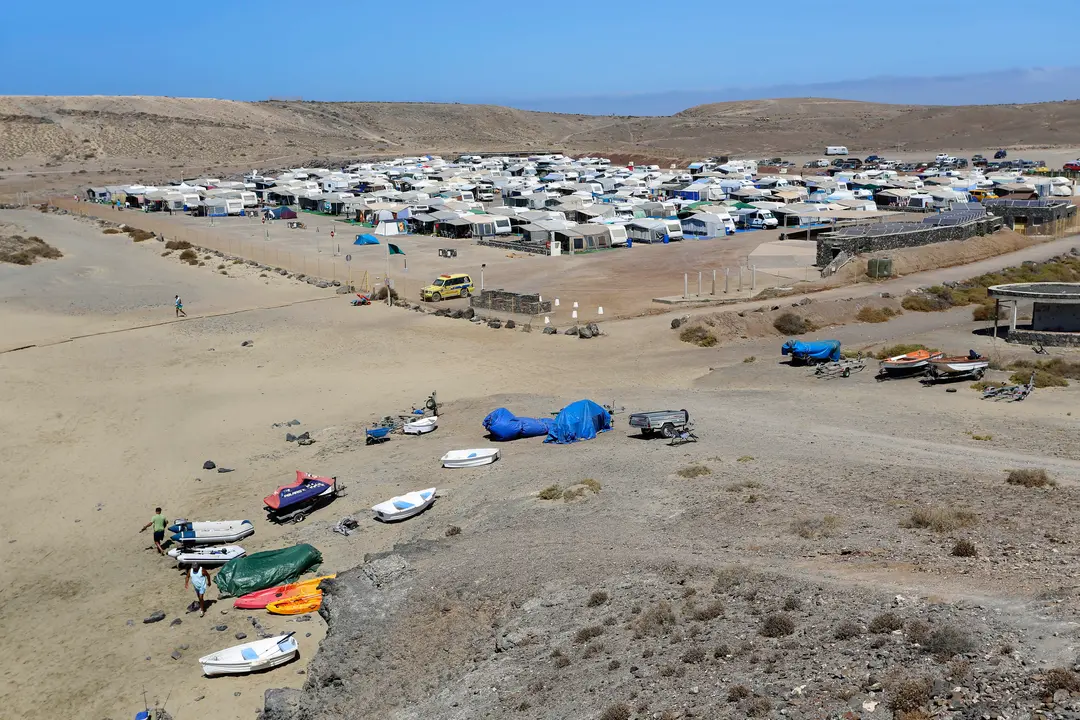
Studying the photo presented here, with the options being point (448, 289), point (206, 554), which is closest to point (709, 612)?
point (206, 554)

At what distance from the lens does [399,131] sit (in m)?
168

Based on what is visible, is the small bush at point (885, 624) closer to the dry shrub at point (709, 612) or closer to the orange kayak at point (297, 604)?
the dry shrub at point (709, 612)

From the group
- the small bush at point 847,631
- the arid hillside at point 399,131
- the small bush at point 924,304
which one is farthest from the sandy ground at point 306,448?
the arid hillside at point 399,131

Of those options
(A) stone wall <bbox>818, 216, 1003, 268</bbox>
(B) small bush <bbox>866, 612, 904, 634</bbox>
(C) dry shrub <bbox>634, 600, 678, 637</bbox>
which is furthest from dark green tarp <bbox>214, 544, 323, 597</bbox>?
(A) stone wall <bbox>818, 216, 1003, 268</bbox>

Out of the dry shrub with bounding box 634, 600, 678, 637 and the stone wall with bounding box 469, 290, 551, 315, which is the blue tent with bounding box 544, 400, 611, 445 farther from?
the stone wall with bounding box 469, 290, 551, 315

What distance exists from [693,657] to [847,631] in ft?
5.53

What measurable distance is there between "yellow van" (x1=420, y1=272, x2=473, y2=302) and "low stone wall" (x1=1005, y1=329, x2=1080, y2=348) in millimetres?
20711

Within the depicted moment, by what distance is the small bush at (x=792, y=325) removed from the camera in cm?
3319

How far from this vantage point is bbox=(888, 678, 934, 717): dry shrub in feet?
28.6

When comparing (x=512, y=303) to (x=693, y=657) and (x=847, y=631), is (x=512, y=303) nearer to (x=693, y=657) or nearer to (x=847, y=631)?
(x=693, y=657)

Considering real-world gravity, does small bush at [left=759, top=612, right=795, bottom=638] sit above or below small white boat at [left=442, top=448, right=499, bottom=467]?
above

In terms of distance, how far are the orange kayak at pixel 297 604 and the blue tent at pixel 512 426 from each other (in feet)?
24.9

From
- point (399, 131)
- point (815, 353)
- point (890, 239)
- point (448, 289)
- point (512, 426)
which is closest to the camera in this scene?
point (512, 426)

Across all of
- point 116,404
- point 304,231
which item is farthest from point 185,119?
point 116,404
